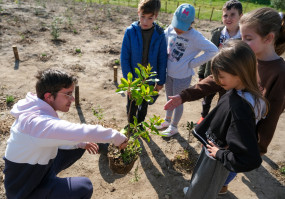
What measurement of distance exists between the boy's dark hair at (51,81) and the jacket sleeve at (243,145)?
133 cm

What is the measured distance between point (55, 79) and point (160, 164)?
1.92 m

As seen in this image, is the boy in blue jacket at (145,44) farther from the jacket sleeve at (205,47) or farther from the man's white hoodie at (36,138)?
the man's white hoodie at (36,138)

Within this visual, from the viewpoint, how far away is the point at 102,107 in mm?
4258

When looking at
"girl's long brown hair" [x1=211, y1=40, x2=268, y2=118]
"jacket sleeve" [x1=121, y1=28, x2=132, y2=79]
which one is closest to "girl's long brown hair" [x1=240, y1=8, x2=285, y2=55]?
"girl's long brown hair" [x1=211, y1=40, x2=268, y2=118]

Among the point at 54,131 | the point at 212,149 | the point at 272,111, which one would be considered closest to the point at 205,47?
the point at 272,111

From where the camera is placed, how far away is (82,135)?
5.39 ft

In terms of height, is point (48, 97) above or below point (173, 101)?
above

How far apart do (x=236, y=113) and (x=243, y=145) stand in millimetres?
206

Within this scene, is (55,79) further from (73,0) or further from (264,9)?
(73,0)

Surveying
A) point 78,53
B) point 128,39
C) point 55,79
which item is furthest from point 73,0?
point 55,79

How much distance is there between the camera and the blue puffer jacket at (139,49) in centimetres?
287

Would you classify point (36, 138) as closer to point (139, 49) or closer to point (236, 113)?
point (236, 113)

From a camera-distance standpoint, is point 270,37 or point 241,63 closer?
point 241,63

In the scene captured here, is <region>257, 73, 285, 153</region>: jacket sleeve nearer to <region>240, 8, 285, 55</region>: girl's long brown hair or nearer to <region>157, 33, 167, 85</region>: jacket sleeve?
<region>240, 8, 285, 55</region>: girl's long brown hair
